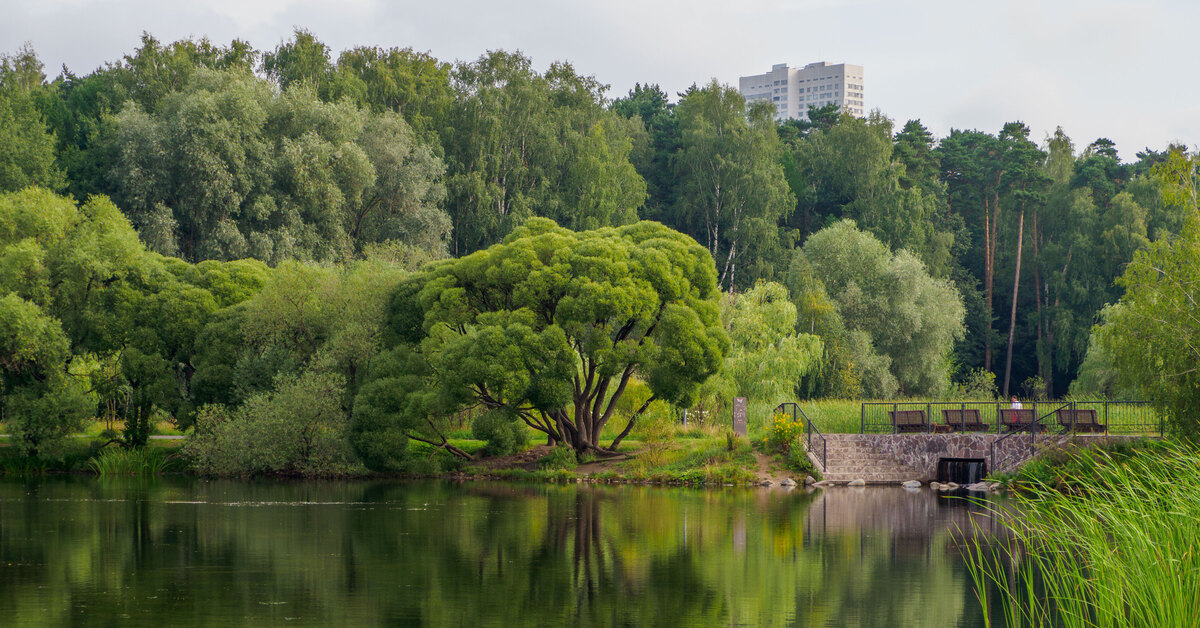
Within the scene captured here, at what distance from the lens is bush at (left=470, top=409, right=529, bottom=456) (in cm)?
3506

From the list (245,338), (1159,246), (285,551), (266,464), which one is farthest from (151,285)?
(1159,246)

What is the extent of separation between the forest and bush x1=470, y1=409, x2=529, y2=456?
0.11 m

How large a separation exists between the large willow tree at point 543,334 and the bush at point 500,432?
0.98 ft

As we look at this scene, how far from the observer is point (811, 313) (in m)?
56.0

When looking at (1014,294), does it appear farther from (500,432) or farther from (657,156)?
(500,432)

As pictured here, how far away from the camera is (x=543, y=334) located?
3381cm

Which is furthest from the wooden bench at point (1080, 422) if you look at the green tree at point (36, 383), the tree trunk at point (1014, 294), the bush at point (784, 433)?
the tree trunk at point (1014, 294)

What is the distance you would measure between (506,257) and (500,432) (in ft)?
17.4

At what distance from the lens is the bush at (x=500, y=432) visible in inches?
1380

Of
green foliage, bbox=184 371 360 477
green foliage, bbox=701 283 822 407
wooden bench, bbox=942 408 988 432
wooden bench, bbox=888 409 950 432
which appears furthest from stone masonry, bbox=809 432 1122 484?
green foliage, bbox=184 371 360 477

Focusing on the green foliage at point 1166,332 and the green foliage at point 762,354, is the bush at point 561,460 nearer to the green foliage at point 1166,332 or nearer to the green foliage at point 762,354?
the green foliage at point 762,354

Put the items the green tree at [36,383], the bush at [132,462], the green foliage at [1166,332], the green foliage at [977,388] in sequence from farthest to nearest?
the green foliage at [977,388] → the bush at [132,462] → the green tree at [36,383] → the green foliage at [1166,332]

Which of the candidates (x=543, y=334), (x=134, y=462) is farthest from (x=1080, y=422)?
(x=134, y=462)

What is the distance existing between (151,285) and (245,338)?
16.9 ft
